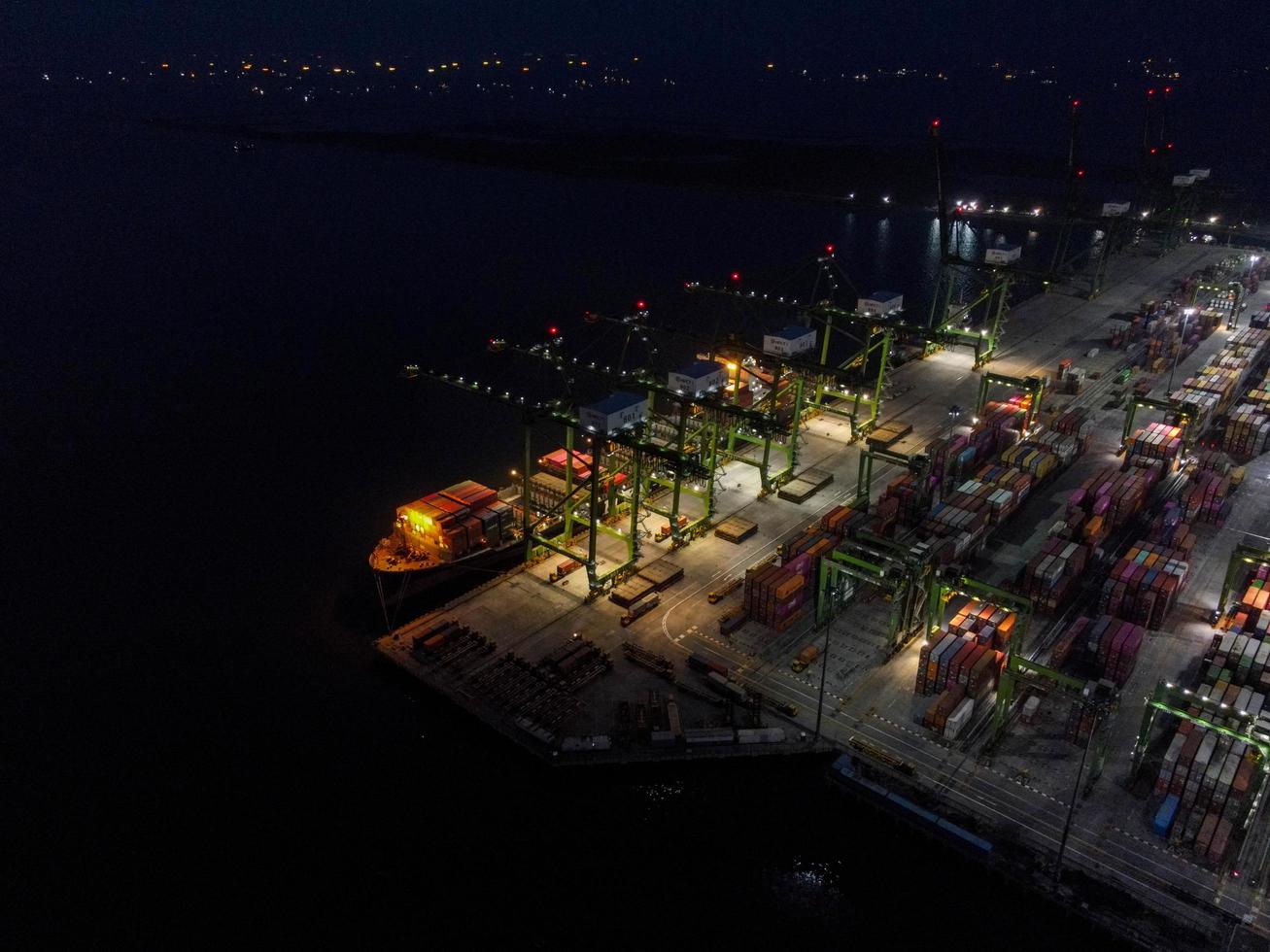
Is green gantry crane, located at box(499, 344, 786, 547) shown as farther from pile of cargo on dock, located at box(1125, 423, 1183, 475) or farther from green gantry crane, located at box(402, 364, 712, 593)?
pile of cargo on dock, located at box(1125, 423, 1183, 475)

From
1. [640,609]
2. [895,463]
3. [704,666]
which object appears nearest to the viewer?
[704,666]

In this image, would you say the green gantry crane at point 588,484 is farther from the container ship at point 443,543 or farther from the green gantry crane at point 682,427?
the container ship at point 443,543

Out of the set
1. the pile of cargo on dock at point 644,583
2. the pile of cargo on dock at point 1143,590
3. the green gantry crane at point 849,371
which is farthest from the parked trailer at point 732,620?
the green gantry crane at point 849,371

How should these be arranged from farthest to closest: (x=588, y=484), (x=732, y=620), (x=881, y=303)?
(x=881, y=303) → (x=588, y=484) → (x=732, y=620)

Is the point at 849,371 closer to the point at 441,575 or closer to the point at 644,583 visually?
the point at 644,583

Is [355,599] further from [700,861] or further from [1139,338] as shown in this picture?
[1139,338]

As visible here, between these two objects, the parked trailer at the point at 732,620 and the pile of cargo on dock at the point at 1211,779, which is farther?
the parked trailer at the point at 732,620

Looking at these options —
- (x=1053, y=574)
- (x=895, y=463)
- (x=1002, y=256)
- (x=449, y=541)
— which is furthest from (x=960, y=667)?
(x=1002, y=256)
